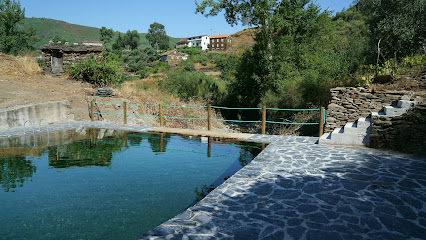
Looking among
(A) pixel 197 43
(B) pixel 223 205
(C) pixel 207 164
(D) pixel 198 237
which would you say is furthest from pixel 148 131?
(A) pixel 197 43

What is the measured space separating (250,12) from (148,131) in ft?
36.4

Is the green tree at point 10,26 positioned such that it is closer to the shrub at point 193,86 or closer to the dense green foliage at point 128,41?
the shrub at point 193,86

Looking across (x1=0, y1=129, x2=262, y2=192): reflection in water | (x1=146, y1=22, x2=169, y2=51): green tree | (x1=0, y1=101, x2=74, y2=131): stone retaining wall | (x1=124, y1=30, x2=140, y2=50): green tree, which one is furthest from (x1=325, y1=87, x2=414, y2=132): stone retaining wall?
(x1=146, y1=22, x2=169, y2=51): green tree

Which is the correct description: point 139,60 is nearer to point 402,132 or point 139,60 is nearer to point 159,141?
point 159,141

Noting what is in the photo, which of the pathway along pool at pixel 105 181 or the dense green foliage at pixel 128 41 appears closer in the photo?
the pathway along pool at pixel 105 181

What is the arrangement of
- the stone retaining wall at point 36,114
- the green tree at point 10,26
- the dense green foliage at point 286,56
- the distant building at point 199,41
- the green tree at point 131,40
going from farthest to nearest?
the distant building at point 199,41, the green tree at point 131,40, the green tree at point 10,26, the dense green foliage at point 286,56, the stone retaining wall at point 36,114

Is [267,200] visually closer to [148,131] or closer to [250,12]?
[148,131]

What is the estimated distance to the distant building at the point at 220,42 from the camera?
2995 inches

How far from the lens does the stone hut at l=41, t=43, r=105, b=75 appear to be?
17.1 metres

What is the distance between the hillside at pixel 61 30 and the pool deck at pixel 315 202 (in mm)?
83101

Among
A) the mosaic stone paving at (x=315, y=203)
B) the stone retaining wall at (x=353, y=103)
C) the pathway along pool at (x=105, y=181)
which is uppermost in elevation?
the stone retaining wall at (x=353, y=103)

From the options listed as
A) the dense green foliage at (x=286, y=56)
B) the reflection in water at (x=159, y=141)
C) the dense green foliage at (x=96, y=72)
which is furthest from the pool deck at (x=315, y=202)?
the dense green foliage at (x=96, y=72)

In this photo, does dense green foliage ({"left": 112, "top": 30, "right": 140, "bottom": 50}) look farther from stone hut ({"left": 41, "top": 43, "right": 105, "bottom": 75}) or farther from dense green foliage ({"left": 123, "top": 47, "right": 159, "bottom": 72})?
stone hut ({"left": 41, "top": 43, "right": 105, "bottom": 75})

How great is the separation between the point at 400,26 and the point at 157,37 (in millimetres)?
87929
